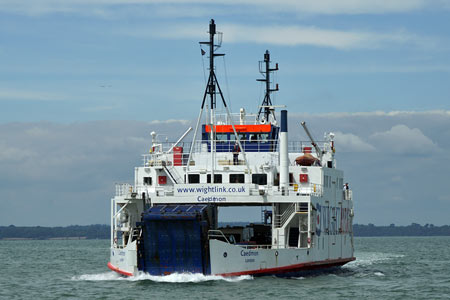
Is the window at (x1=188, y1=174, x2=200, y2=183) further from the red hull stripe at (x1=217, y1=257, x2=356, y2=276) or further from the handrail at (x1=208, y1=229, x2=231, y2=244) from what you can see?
the red hull stripe at (x1=217, y1=257, x2=356, y2=276)

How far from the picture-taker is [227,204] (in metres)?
37.6

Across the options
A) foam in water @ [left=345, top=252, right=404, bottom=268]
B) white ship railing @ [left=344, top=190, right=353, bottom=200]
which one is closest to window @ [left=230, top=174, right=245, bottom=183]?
white ship railing @ [left=344, top=190, right=353, bottom=200]

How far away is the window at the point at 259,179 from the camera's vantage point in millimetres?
38375

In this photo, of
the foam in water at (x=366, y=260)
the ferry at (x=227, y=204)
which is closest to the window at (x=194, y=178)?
the ferry at (x=227, y=204)

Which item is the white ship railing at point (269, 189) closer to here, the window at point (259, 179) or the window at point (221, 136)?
the window at point (259, 179)

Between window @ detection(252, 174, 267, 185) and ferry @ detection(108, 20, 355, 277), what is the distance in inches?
1.8

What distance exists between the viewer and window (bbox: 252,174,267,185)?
3838 cm

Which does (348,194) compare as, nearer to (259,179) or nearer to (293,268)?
(259,179)

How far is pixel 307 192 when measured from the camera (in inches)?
1492

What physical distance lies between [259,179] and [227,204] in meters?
2.04

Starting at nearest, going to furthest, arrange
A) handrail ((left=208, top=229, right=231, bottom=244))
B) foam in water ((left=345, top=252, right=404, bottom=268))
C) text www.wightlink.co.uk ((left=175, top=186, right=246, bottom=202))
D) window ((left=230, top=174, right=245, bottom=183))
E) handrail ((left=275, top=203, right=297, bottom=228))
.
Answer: handrail ((left=208, top=229, right=231, bottom=244)) → text www.wightlink.co.uk ((left=175, top=186, right=246, bottom=202)) → handrail ((left=275, top=203, right=297, bottom=228)) → window ((left=230, top=174, right=245, bottom=183)) → foam in water ((left=345, top=252, right=404, bottom=268))

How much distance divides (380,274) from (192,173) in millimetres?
12129

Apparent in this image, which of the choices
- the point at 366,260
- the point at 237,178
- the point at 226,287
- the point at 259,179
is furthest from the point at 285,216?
the point at 366,260

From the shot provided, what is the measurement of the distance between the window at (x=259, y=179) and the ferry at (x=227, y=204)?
47 mm
